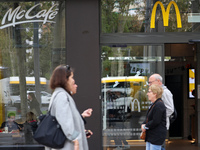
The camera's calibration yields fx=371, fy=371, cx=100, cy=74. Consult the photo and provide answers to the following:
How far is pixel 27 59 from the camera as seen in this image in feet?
26.5

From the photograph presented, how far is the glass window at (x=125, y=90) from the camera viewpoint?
7945 millimetres

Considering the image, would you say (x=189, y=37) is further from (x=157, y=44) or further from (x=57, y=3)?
(x=57, y=3)

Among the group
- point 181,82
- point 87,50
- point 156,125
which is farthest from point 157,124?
point 181,82

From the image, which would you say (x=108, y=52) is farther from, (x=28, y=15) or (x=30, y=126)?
(x=30, y=126)

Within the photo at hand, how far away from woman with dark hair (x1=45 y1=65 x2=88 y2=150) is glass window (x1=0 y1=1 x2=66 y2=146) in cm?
378

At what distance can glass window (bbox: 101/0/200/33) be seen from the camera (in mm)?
7938

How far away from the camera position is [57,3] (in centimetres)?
794

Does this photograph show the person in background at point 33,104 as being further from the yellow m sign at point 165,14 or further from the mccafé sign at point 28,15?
the yellow m sign at point 165,14

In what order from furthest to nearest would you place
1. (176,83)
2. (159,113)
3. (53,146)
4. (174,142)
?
(176,83) < (174,142) < (159,113) < (53,146)

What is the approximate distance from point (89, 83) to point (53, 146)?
376 centimetres

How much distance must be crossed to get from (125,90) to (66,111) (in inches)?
163

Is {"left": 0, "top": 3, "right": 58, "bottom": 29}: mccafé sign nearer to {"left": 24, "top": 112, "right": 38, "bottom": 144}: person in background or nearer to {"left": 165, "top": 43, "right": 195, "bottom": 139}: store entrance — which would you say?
{"left": 24, "top": 112, "right": 38, "bottom": 144}: person in background

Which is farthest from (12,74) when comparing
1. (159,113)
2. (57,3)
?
(159,113)

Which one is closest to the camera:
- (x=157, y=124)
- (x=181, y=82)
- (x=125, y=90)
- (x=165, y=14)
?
(x=157, y=124)
